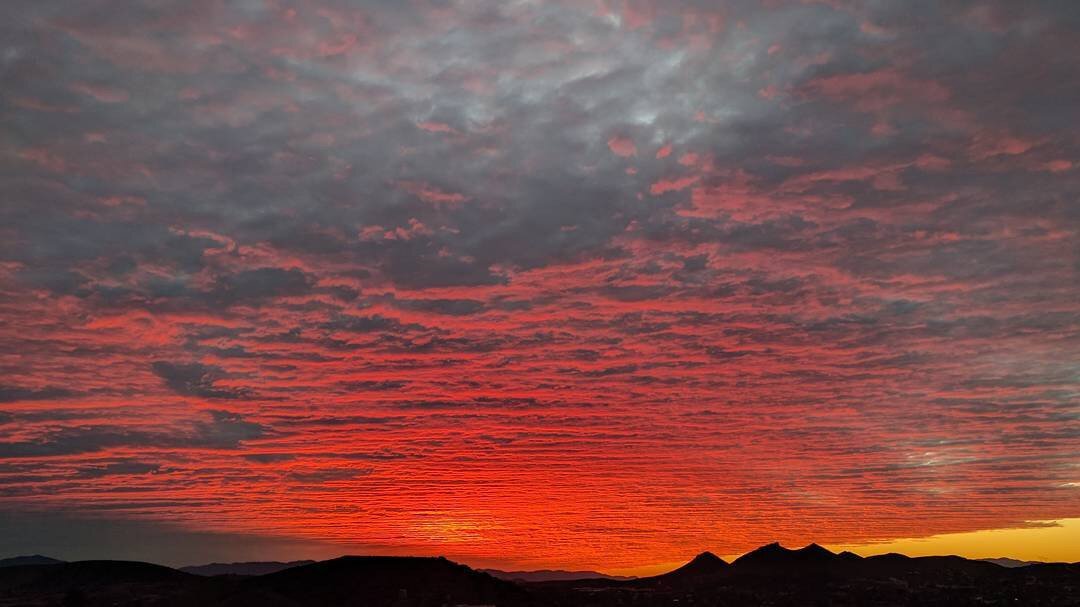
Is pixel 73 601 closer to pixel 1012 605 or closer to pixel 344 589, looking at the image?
pixel 344 589

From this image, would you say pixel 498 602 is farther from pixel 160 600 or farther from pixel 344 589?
pixel 160 600

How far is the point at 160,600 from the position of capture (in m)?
194

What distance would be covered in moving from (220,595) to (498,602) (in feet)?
203

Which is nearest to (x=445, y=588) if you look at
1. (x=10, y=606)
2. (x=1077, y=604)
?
(x=10, y=606)

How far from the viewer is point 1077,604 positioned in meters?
195

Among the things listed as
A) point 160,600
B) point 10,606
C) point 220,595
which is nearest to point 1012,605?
point 220,595

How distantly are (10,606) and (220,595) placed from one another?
51.3 meters

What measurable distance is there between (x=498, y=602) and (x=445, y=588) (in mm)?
12373

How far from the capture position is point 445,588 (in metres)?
192

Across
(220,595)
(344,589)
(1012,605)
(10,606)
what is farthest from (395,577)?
(1012,605)

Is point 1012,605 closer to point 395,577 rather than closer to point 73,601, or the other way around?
point 395,577

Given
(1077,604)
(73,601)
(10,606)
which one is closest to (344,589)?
(73,601)

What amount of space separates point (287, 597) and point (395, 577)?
78.5 ft

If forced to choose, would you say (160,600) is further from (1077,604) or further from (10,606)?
(1077,604)
